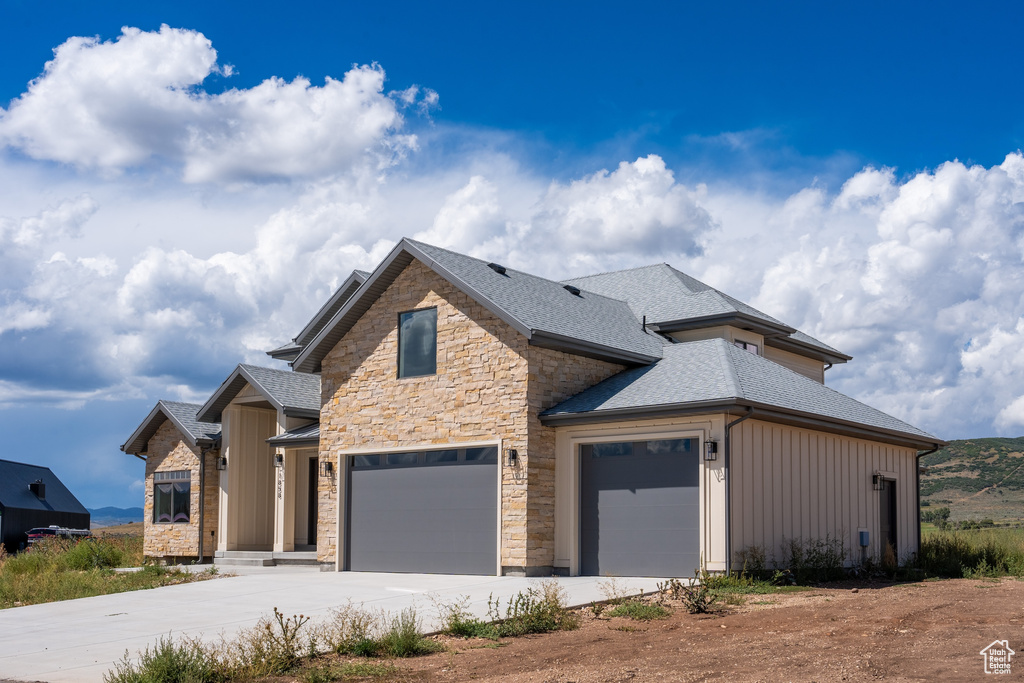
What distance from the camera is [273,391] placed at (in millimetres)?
25875

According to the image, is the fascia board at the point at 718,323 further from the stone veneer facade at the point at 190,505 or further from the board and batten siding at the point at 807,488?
the stone veneer facade at the point at 190,505

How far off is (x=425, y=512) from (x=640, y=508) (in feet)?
15.7

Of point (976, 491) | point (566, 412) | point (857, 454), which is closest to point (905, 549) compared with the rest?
point (857, 454)

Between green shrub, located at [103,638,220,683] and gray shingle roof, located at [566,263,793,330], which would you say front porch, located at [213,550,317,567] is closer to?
gray shingle roof, located at [566,263,793,330]

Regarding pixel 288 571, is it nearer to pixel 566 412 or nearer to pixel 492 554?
pixel 492 554

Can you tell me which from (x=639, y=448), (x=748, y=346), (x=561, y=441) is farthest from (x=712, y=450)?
(x=748, y=346)

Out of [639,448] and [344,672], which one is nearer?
[344,672]

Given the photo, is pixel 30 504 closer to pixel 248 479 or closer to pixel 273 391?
pixel 248 479

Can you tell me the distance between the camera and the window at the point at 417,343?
21.0 m

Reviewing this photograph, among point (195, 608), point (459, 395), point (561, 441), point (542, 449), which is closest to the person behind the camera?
point (195, 608)

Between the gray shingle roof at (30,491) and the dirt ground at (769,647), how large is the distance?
40.2m

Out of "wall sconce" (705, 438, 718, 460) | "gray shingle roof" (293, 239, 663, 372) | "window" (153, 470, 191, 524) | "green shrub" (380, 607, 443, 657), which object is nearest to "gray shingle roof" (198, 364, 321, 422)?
"window" (153, 470, 191, 524)

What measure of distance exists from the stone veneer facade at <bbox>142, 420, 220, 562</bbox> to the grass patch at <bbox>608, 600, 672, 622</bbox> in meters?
16.3

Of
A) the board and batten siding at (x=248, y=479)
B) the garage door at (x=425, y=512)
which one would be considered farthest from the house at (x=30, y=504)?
the garage door at (x=425, y=512)
